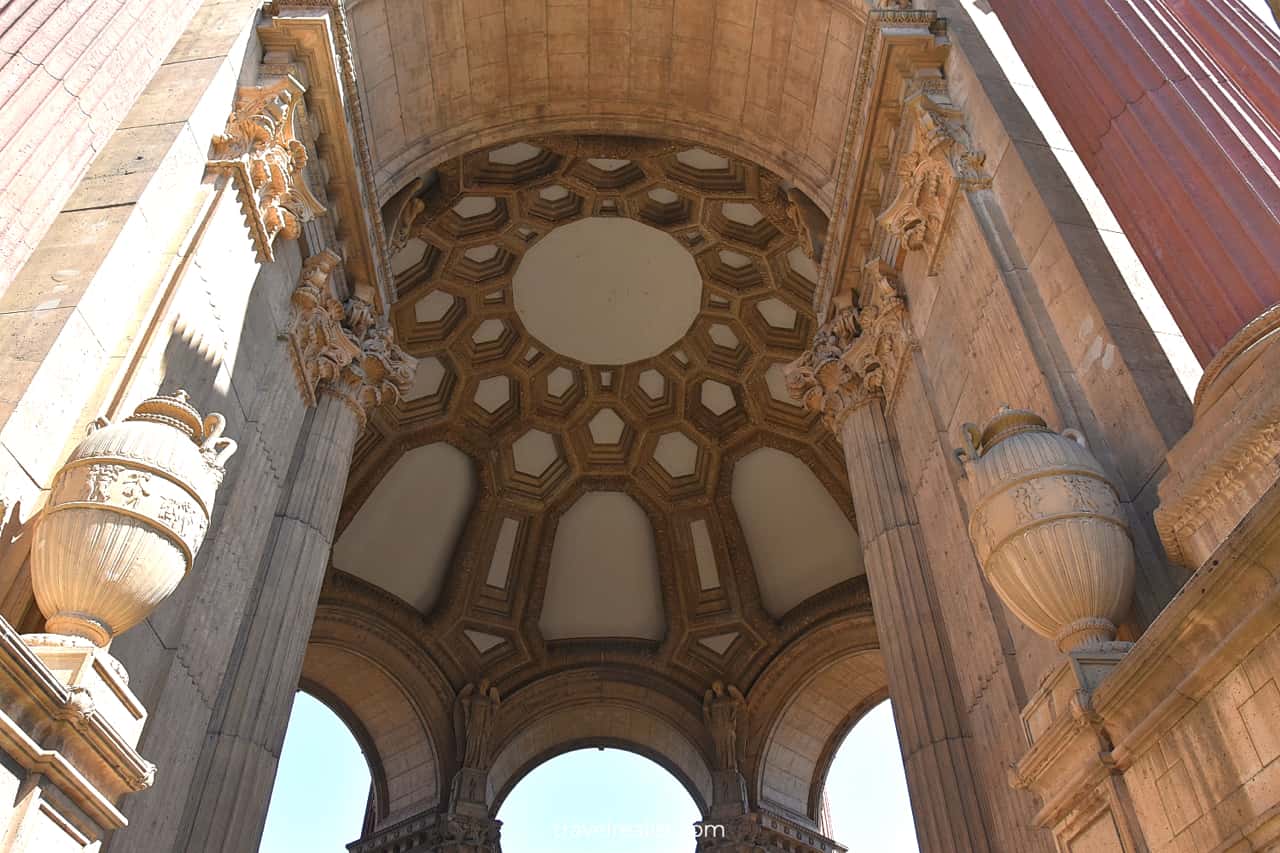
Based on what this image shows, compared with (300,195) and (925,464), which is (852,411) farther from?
(300,195)

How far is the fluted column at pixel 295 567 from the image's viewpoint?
689 centimetres

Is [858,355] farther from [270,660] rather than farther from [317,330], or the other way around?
[270,660]

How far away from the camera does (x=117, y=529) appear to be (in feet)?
13.8

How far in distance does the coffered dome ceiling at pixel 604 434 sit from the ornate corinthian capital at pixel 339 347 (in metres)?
9.60

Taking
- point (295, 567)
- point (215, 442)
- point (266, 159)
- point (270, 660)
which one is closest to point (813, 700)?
point (295, 567)

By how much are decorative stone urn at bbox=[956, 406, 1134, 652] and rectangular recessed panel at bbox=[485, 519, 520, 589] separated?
740 inches

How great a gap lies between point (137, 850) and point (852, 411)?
23.5ft

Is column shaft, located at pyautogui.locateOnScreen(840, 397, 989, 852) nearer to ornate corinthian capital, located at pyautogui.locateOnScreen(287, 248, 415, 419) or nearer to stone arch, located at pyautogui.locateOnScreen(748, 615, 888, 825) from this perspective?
ornate corinthian capital, located at pyautogui.locateOnScreen(287, 248, 415, 419)

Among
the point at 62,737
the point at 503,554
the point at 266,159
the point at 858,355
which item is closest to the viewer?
the point at 62,737

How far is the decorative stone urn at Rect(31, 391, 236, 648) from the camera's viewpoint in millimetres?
4148

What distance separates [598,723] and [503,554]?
172 inches

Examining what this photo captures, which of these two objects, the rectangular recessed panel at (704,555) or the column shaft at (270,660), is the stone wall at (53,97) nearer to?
the column shaft at (270,660)

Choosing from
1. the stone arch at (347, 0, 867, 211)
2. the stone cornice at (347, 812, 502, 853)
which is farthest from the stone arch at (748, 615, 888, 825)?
the stone arch at (347, 0, 867, 211)

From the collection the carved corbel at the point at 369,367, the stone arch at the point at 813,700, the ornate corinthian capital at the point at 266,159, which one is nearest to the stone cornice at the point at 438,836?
the stone arch at the point at 813,700
